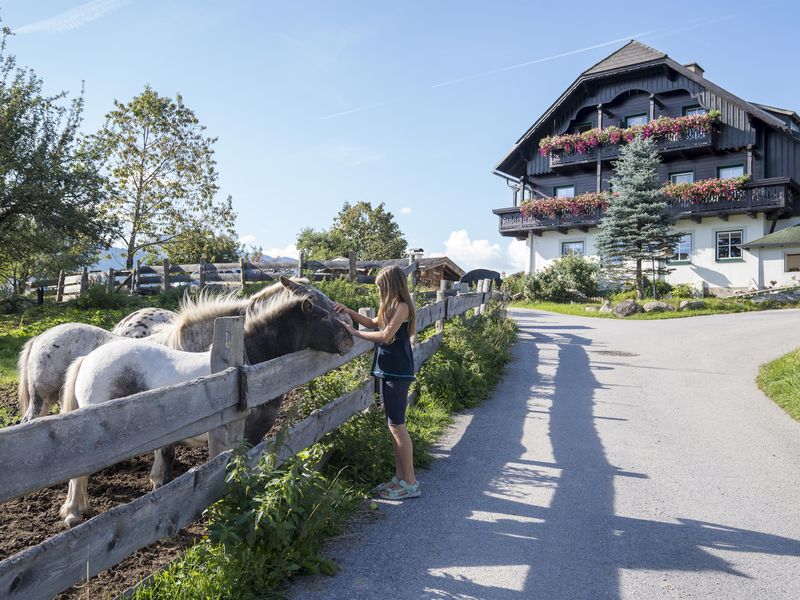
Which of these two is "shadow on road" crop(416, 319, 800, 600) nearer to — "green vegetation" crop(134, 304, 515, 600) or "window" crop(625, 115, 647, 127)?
"green vegetation" crop(134, 304, 515, 600)

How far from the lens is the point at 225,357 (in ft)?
12.5

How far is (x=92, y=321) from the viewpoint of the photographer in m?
15.7

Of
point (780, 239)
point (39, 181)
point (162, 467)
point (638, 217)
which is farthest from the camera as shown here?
point (638, 217)

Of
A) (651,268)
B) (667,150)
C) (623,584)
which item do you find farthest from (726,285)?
(623,584)

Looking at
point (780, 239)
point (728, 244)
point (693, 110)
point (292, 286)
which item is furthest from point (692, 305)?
point (292, 286)

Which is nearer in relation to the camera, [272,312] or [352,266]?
[272,312]

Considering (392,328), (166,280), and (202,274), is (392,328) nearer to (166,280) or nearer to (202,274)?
(202,274)

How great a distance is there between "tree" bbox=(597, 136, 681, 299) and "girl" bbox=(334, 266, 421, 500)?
79.3 feet

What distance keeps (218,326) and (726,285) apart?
3016 centimetres

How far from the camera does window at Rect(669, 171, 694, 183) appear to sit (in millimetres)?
31156

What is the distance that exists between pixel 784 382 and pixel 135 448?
9.51 m

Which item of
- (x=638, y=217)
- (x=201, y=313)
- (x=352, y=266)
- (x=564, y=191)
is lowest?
(x=201, y=313)

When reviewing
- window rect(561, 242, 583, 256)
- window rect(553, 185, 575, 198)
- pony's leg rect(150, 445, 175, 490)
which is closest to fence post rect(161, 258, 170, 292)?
pony's leg rect(150, 445, 175, 490)

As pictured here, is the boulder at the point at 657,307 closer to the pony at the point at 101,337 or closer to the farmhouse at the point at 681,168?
the farmhouse at the point at 681,168
